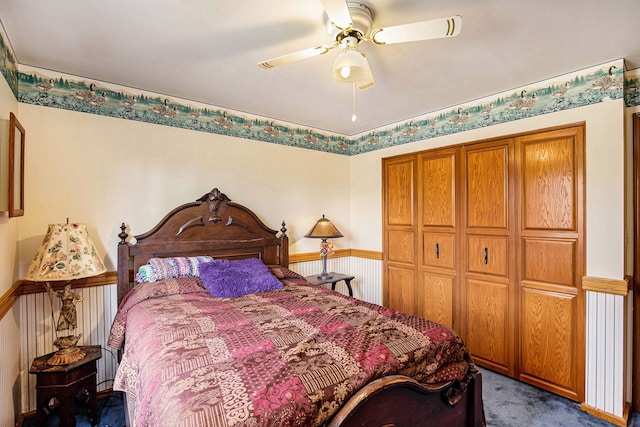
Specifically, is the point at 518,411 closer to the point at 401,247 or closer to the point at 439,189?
the point at 401,247

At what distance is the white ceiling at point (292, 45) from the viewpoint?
172 cm

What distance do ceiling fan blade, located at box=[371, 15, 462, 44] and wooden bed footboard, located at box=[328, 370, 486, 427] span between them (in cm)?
158

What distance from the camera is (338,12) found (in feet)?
4.73

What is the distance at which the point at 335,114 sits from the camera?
3.55m

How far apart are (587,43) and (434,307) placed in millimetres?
2573

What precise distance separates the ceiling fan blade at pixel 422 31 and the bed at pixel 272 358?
1521mm

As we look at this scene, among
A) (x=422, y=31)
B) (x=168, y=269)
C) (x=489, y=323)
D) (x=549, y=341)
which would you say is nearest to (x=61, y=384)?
(x=168, y=269)

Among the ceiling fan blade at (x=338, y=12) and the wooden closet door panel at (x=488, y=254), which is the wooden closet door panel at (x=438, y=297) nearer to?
the wooden closet door panel at (x=488, y=254)

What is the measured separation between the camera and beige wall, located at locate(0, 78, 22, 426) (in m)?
1.84

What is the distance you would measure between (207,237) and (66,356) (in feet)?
4.37

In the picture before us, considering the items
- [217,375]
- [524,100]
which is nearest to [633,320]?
[524,100]

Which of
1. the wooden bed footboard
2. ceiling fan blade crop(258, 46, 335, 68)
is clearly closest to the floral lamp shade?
ceiling fan blade crop(258, 46, 335, 68)

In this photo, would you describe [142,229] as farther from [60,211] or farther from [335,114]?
[335,114]

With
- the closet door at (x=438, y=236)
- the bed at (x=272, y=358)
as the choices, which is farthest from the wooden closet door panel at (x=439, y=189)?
the bed at (x=272, y=358)
